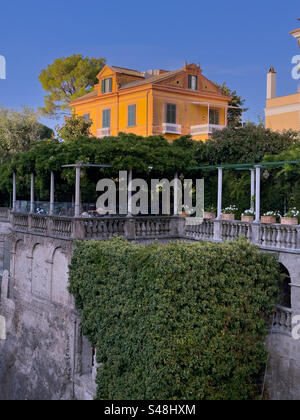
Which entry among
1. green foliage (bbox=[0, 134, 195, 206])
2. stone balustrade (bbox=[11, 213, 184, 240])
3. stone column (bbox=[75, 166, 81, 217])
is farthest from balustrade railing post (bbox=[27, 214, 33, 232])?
stone column (bbox=[75, 166, 81, 217])

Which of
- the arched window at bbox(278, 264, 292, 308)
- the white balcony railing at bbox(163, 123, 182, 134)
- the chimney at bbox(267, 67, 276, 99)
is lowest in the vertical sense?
the arched window at bbox(278, 264, 292, 308)

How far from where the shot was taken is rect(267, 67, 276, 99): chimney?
1127 inches

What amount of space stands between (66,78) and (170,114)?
1411 centimetres

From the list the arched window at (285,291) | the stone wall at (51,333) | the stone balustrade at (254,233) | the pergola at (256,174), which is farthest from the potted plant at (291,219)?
the arched window at (285,291)

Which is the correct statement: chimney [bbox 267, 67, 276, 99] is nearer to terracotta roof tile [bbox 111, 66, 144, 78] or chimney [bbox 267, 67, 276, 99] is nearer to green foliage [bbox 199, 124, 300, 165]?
terracotta roof tile [bbox 111, 66, 144, 78]

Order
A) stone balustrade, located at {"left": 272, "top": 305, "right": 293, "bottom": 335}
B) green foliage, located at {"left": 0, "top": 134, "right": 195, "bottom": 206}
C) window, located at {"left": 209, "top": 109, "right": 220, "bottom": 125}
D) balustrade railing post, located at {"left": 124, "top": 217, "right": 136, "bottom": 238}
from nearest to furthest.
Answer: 1. stone balustrade, located at {"left": 272, "top": 305, "right": 293, "bottom": 335}
2. balustrade railing post, located at {"left": 124, "top": 217, "right": 136, "bottom": 238}
3. green foliage, located at {"left": 0, "top": 134, "right": 195, "bottom": 206}
4. window, located at {"left": 209, "top": 109, "right": 220, "bottom": 125}

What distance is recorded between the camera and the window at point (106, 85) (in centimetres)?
3150

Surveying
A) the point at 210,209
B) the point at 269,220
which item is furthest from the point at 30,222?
the point at 269,220

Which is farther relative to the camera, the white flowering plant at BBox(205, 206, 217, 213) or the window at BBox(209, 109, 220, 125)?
the window at BBox(209, 109, 220, 125)

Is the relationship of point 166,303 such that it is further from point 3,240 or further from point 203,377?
point 3,240

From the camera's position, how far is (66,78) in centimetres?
4003

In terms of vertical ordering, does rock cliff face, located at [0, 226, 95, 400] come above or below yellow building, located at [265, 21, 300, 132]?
below

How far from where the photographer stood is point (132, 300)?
12.4 meters

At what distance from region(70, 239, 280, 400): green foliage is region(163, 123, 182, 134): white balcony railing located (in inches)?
627
